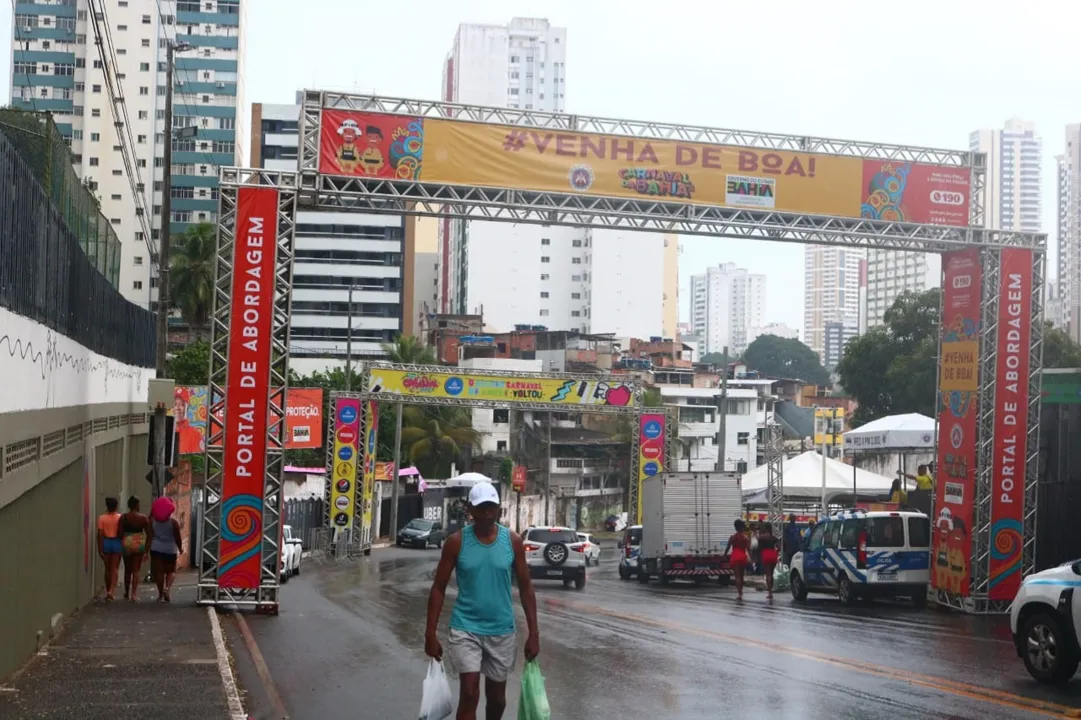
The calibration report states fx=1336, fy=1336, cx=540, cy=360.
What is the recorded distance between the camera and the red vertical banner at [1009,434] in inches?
899

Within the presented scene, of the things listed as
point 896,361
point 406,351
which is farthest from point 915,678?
point 896,361

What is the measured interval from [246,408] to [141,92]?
104 metres

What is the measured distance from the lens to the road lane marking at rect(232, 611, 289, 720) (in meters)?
11.1

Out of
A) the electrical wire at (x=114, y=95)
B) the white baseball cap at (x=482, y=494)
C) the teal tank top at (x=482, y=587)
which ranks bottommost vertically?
the teal tank top at (x=482, y=587)

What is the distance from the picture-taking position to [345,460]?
47375mm

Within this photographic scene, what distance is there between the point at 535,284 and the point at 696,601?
3856 inches

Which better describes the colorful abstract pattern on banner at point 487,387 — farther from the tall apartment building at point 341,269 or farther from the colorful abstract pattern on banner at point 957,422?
the tall apartment building at point 341,269

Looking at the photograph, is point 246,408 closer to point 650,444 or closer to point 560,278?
point 650,444

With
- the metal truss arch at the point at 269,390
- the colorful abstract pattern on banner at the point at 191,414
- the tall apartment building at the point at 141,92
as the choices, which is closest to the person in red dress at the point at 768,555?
the metal truss arch at the point at 269,390

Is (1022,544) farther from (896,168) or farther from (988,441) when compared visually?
(896,168)

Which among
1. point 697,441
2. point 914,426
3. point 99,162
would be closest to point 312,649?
point 914,426

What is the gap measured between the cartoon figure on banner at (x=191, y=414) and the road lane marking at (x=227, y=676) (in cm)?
2232

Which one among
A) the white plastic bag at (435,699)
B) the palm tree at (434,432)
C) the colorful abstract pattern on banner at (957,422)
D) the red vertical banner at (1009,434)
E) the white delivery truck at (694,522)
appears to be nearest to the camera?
the white plastic bag at (435,699)

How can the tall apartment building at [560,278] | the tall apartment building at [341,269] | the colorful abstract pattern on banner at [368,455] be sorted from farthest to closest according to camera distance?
the tall apartment building at [560,278] → the tall apartment building at [341,269] → the colorful abstract pattern on banner at [368,455]
